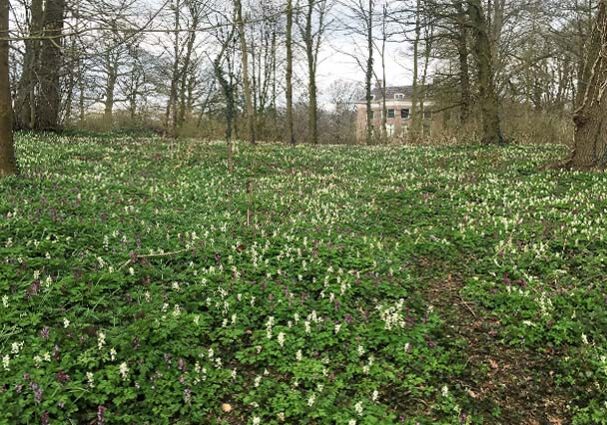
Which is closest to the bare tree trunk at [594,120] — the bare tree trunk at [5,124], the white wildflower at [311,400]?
the white wildflower at [311,400]

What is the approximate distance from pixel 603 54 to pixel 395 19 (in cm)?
942

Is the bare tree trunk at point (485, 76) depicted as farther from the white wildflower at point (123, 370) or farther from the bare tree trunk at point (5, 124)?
the white wildflower at point (123, 370)

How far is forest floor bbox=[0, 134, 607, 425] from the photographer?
4.16 m

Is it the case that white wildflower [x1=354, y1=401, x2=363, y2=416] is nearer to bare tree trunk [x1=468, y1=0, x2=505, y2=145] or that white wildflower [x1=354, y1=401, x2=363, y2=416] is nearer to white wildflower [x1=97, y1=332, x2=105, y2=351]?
white wildflower [x1=97, y1=332, x2=105, y2=351]

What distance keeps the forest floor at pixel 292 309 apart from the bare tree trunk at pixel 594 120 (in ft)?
12.0

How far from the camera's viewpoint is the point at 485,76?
21906 mm

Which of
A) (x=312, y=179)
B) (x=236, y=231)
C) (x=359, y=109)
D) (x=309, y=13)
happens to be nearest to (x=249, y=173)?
(x=312, y=179)

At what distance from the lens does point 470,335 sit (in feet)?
18.7

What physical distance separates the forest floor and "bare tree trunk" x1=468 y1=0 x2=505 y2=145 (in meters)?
12.7

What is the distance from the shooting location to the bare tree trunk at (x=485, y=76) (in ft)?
70.0

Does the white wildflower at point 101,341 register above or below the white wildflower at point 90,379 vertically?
above

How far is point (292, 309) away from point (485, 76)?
20257mm

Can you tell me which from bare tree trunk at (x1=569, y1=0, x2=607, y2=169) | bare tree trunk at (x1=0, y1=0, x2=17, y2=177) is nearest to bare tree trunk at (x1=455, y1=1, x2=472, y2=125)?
bare tree trunk at (x1=569, y1=0, x2=607, y2=169)

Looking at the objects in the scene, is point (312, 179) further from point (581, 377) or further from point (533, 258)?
point (581, 377)
